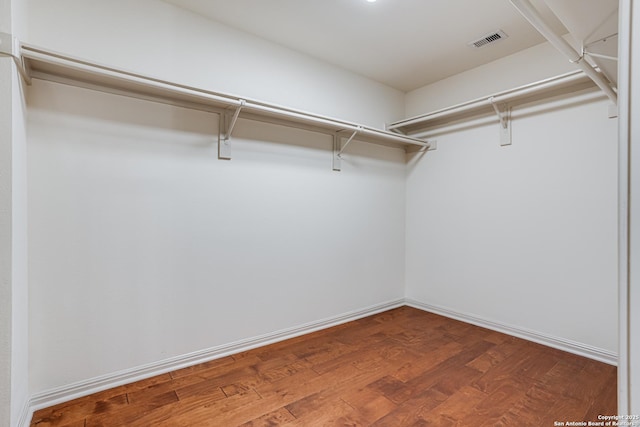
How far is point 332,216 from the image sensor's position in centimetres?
308

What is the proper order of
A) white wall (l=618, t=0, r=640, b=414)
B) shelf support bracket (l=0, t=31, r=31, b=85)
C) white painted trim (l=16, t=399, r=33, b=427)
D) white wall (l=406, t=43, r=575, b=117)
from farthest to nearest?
white wall (l=406, t=43, r=575, b=117) → white painted trim (l=16, t=399, r=33, b=427) → shelf support bracket (l=0, t=31, r=31, b=85) → white wall (l=618, t=0, r=640, b=414)

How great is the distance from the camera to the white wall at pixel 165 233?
5.89ft

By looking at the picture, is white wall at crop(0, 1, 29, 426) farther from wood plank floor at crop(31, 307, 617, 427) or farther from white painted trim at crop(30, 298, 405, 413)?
wood plank floor at crop(31, 307, 617, 427)

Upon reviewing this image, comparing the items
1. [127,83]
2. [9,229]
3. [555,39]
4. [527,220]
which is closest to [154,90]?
[127,83]

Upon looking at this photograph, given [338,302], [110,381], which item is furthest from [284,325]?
[110,381]

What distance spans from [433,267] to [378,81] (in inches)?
88.3

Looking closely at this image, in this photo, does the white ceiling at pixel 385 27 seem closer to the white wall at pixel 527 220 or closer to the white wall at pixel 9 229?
the white wall at pixel 527 220

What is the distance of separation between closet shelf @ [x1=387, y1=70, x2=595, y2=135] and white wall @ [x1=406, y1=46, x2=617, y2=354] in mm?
100

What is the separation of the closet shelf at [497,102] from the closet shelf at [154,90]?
83 centimetres

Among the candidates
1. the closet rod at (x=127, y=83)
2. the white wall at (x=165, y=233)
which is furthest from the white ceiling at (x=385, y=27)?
the white wall at (x=165, y=233)

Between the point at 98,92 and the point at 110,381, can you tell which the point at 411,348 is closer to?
the point at 110,381

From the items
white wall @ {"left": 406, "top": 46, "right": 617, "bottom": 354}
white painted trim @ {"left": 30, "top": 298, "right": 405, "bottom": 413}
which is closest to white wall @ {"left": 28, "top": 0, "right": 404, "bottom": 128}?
white wall @ {"left": 406, "top": 46, "right": 617, "bottom": 354}

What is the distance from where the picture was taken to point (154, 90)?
6.61 feet

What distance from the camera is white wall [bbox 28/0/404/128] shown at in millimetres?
1839
